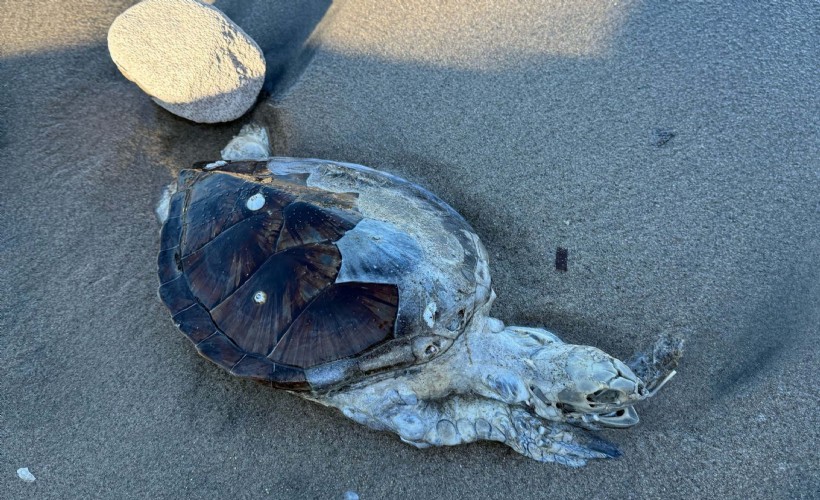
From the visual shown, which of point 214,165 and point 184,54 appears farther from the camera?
point 184,54

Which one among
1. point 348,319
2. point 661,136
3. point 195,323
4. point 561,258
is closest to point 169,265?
point 195,323

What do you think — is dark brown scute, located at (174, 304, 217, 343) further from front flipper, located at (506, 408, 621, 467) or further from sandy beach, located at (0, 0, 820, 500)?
front flipper, located at (506, 408, 621, 467)

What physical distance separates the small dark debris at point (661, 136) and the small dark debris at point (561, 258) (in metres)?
0.76

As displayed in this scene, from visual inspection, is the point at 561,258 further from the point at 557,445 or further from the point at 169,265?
the point at 169,265

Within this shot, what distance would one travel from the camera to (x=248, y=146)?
111 inches

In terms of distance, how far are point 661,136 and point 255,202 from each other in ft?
6.75

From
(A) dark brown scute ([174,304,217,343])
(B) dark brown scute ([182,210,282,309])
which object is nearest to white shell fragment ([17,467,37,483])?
(A) dark brown scute ([174,304,217,343])

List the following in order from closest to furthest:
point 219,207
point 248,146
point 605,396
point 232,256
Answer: point 605,396 < point 232,256 < point 219,207 < point 248,146

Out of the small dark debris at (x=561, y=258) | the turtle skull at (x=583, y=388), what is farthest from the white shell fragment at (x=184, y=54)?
the turtle skull at (x=583, y=388)

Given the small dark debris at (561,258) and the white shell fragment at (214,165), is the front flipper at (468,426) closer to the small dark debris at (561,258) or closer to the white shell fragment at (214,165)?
the small dark debris at (561,258)

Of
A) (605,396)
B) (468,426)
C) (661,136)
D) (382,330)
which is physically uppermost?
(661,136)

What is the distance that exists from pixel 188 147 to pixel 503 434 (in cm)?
231

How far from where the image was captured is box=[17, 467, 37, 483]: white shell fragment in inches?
82.5

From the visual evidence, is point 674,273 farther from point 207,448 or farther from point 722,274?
point 207,448
